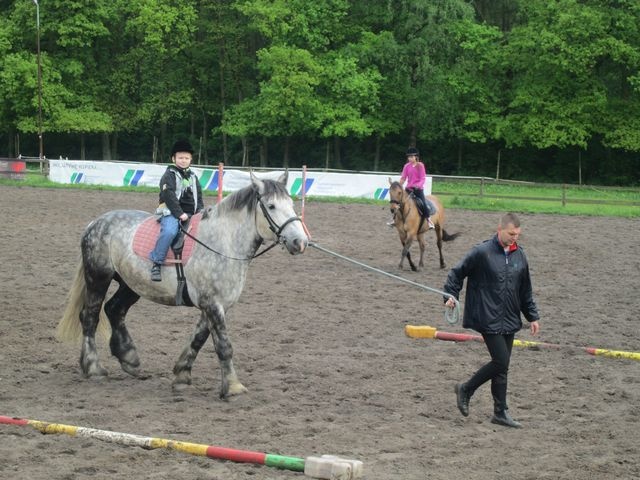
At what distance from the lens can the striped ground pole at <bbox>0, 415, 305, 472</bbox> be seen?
20.5 ft

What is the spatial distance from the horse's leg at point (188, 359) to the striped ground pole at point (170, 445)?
5.25ft

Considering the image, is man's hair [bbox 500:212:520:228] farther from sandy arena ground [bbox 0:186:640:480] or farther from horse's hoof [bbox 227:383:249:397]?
horse's hoof [bbox 227:383:249:397]

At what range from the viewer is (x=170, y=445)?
266 inches

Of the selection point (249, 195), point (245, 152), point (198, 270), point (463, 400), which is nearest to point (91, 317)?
point (198, 270)

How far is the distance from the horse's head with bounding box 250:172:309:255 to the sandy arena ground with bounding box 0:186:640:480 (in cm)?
154

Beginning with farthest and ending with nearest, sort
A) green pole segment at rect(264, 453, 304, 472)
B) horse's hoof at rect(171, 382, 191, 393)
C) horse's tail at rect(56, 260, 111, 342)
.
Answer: horse's tail at rect(56, 260, 111, 342) → horse's hoof at rect(171, 382, 191, 393) → green pole segment at rect(264, 453, 304, 472)

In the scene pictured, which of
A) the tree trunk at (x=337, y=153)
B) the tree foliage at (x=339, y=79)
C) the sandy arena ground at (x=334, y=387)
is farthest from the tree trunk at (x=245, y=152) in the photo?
the sandy arena ground at (x=334, y=387)

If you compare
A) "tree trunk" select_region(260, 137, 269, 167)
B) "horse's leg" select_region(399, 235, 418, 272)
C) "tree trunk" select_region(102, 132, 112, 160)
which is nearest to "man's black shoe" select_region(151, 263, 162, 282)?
"horse's leg" select_region(399, 235, 418, 272)

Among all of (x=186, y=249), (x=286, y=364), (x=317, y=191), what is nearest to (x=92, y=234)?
(x=186, y=249)

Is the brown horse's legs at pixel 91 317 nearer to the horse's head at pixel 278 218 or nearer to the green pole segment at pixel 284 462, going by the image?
the horse's head at pixel 278 218

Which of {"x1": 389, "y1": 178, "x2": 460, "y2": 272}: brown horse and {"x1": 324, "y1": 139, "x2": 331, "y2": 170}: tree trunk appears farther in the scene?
{"x1": 324, "y1": 139, "x2": 331, "y2": 170}: tree trunk

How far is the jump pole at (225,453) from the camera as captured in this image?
237 inches

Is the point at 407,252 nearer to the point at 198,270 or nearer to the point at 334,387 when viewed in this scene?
the point at 334,387

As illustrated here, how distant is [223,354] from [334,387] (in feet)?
4.13
